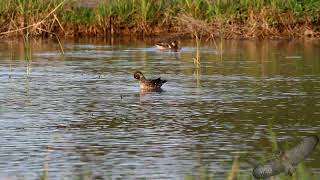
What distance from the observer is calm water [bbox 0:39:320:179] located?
28.5 ft

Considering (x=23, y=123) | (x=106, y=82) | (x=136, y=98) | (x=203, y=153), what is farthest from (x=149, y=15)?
(x=203, y=153)

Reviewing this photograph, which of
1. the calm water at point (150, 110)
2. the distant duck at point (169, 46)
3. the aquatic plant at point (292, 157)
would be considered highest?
the aquatic plant at point (292, 157)

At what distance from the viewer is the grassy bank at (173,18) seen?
21500 millimetres

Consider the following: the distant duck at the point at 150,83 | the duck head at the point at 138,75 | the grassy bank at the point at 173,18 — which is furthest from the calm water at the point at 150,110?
the grassy bank at the point at 173,18

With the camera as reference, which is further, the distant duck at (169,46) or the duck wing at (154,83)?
the distant duck at (169,46)

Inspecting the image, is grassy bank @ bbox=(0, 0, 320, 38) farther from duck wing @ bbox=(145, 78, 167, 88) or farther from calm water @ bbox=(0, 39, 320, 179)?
duck wing @ bbox=(145, 78, 167, 88)

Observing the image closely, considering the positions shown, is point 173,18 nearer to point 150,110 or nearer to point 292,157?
point 150,110

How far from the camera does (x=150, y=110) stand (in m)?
12.1

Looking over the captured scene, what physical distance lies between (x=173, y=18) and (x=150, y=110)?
10.4m

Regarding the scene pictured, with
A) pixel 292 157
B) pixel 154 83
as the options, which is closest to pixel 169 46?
pixel 154 83

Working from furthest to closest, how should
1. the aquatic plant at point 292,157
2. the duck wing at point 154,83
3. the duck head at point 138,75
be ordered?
the duck head at point 138,75
the duck wing at point 154,83
the aquatic plant at point 292,157

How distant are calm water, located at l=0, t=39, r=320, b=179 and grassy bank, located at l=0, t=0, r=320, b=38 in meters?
1.80

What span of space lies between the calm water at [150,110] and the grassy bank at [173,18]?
180 cm

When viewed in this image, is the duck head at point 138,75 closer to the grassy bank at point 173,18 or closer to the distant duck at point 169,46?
the distant duck at point 169,46
